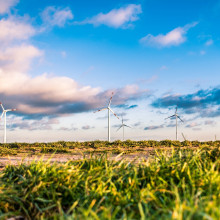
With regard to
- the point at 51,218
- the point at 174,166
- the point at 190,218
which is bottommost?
the point at 51,218

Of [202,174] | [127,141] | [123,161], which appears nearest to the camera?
[202,174]

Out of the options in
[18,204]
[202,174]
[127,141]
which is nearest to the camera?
[18,204]

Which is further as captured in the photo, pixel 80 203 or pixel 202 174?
pixel 202 174

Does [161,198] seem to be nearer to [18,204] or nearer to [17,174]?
[18,204]

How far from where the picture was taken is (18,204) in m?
6.09

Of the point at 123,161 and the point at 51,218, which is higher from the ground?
the point at 123,161

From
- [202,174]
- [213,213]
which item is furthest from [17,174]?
[213,213]

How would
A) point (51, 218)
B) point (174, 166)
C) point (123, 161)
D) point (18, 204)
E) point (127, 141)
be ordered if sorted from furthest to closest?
point (127, 141)
point (123, 161)
point (174, 166)
point (18, 204)
point (51, 218)

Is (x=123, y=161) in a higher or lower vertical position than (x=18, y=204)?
higher

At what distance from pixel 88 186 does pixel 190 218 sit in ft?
8.54

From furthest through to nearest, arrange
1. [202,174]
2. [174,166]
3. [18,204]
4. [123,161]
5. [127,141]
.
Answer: [127,141]
[123,161]
[174,166]
[202,174]
[18,204]

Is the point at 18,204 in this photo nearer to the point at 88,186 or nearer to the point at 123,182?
the point at 88,186

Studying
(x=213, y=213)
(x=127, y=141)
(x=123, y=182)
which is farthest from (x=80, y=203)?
(x=127, y=141)

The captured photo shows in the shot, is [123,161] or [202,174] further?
[123,161]
